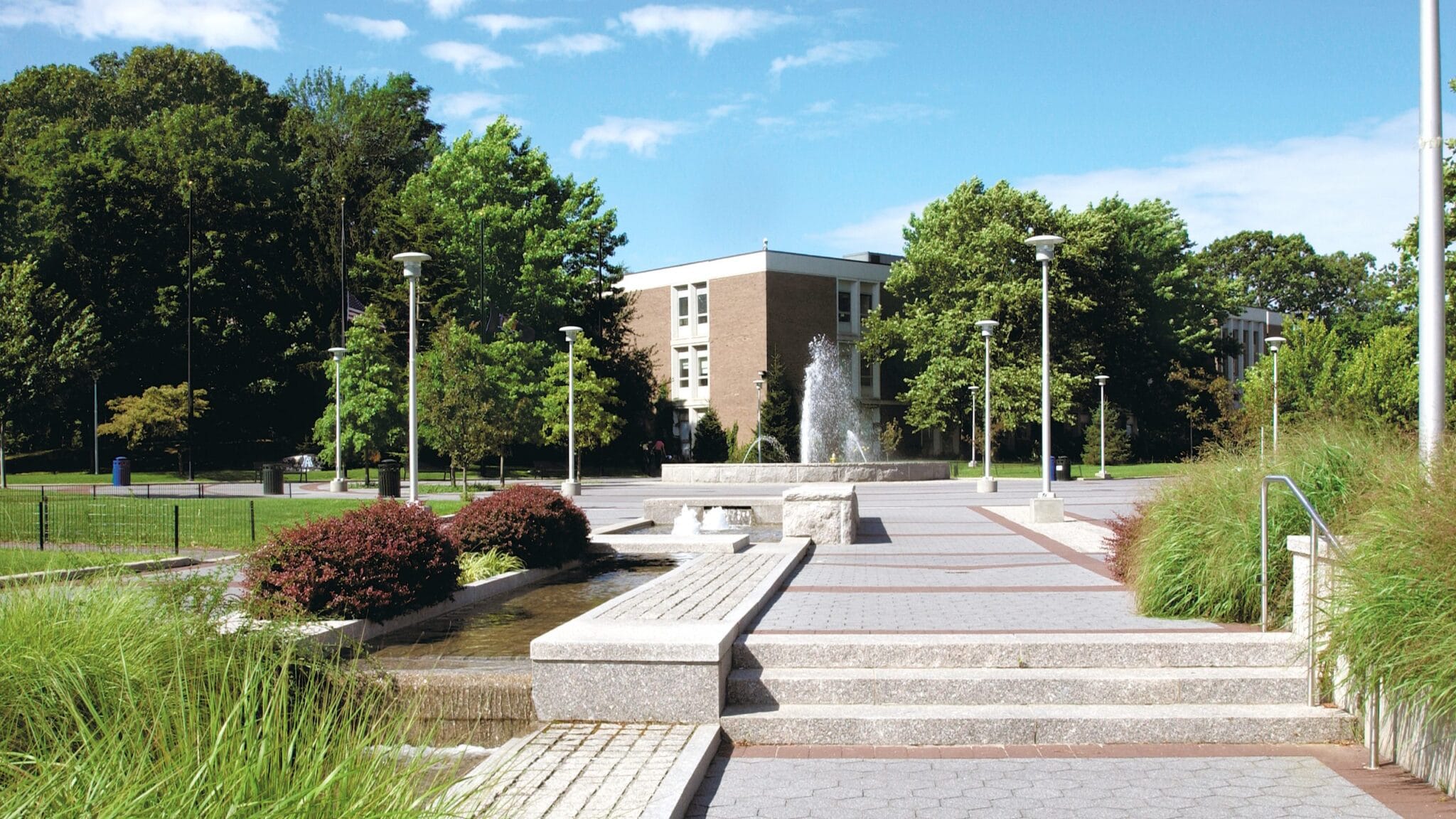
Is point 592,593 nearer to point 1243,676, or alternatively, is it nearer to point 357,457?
point 1243,676

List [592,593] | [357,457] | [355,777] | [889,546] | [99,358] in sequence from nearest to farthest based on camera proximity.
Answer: [355,777]
[592,593]
[889,546]
[99,358]
[357,457]

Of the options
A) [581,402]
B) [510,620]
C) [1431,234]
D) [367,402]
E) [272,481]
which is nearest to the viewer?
[1431,234]

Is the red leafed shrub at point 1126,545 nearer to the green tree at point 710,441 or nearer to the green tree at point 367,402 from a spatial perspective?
the green tree at point 367,402

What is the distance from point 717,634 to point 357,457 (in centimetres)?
4988

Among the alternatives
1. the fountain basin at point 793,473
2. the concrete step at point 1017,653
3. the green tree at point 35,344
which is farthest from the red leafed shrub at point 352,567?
the green tree at point 35,344

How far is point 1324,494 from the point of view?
8.28m

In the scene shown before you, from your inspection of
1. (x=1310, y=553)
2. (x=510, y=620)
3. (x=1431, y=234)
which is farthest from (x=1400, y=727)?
(x=510, y=620)

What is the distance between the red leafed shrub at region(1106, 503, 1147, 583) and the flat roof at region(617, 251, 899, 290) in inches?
1980

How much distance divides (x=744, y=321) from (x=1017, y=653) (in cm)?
5537

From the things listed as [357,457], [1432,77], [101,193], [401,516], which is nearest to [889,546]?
[401,516]

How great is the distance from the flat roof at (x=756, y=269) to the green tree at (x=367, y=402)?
1983 centimetres

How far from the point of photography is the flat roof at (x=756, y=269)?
6238 centimetres

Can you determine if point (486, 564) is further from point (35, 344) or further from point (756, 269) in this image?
point (756, 269)

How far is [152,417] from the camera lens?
45.0 m
